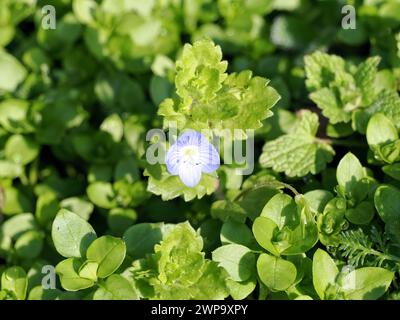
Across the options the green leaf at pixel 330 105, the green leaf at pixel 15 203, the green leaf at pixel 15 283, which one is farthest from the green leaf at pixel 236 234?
the green leaf at pixel 15 203

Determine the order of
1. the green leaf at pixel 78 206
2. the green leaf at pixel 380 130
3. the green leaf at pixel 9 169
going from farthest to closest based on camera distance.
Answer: the green leaf at pixel 9 169 < the green leaf at pixel 78 206 < the green leaf at pixel 380 130

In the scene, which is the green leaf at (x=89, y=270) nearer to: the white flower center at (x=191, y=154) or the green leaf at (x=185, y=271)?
the green leaf at (x=185, y=271)

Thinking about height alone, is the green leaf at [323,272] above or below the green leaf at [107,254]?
below

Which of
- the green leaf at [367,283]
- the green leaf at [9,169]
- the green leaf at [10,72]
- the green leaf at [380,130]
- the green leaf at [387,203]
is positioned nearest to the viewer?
the green leaf at [367,283]

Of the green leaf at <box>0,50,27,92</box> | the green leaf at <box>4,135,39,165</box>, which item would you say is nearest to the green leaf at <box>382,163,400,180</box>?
the green leaf at <box>4,135,39,165</box>

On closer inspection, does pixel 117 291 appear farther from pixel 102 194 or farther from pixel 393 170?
pixel 393 170

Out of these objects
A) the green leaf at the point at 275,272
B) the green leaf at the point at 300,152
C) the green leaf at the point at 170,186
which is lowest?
the green leaf at the point at 275,272

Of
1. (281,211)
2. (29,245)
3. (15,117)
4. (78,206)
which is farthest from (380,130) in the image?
(15,117)

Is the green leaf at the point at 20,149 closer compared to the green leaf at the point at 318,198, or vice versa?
the green leaf at the point at 318,198
